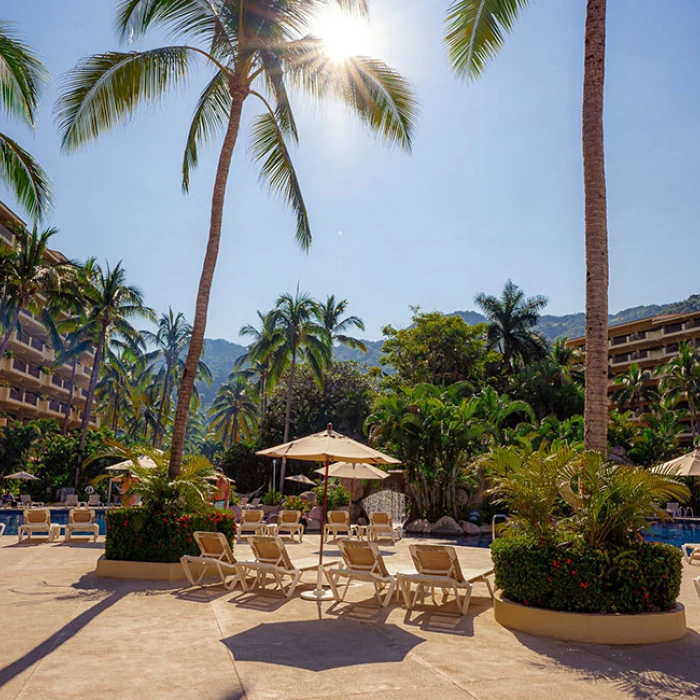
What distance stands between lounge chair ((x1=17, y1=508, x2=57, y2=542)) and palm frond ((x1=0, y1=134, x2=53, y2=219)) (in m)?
7.65

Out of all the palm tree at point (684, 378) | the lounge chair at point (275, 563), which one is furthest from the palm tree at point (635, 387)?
the lounge chair at point (275, 563)

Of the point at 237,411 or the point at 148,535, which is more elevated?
the point at 237,411

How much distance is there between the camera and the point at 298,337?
122 feet

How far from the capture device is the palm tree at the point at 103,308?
1502 inches

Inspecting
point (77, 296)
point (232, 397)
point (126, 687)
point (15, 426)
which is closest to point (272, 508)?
point (77, 296)

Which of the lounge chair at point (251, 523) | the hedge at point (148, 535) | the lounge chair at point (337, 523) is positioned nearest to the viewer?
the hedge at point (148, 535)

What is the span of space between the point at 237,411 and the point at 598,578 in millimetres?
60629

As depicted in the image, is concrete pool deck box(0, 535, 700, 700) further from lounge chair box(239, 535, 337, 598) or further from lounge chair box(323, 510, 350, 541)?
lounge chair box(323, 510, 350, 541)

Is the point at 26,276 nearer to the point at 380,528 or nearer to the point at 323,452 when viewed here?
the point at 380,528

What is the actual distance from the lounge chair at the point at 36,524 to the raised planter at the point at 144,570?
7.06m

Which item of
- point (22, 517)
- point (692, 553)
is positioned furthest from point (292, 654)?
point (22, 517)

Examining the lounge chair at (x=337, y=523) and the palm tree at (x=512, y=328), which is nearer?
the lounge chair at (x=337, y=523)

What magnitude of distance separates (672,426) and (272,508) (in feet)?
106

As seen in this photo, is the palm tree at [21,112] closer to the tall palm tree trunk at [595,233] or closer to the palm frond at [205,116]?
the palm frond at [205,116]
